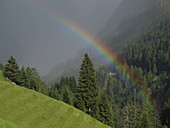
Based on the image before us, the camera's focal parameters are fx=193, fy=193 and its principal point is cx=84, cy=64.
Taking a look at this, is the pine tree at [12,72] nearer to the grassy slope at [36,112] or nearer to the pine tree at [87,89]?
the pine tree at [87,89]

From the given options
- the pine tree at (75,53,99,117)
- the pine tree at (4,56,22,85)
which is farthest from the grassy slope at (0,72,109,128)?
the pine tree at (4,56,22,85)

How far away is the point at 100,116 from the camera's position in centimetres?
5750

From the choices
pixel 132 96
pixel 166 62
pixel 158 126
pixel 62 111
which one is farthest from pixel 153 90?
pixel 62 111

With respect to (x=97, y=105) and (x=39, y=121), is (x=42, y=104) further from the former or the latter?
(x=97, y=105)

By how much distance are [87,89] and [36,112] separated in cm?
2527

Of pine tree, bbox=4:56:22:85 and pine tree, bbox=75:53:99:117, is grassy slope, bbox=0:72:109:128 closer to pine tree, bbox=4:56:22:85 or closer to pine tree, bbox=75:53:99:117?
pine tree, bbox=75:53:99:117

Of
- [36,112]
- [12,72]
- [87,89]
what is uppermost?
[12,72]

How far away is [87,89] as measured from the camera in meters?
55.7

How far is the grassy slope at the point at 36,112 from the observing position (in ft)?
97.6

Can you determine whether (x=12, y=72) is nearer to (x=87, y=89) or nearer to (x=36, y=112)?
(x=87, y=89)

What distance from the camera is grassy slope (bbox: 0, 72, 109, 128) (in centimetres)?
2975

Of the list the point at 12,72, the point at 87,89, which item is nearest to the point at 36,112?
the point at 87,89

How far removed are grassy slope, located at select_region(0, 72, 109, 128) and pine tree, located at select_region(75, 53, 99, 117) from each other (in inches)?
792

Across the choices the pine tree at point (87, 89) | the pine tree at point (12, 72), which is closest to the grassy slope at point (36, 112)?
the pine tree at point (87, 89)
